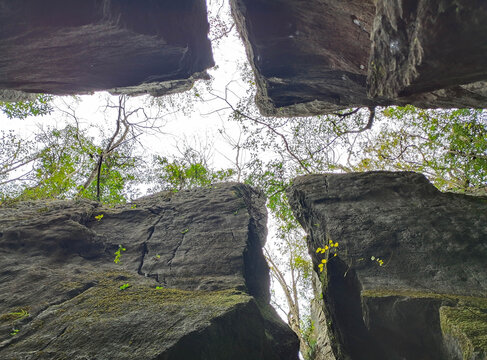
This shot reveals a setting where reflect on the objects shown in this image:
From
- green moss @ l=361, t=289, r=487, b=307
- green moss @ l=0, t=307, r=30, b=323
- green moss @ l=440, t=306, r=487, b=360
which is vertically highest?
green moss @ l=0, t=307, r=30, b=323

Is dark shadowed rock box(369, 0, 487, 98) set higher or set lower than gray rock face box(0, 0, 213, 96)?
lower

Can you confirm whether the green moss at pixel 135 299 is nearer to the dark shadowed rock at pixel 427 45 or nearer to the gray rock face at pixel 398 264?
the gray rock face at pixel 398 264

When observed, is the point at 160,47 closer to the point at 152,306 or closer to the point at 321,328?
the point at 152,306

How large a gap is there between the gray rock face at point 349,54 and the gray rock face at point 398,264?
107 inches

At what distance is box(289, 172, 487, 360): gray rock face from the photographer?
5391 mm

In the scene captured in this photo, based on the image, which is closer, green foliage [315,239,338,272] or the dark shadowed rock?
the dark shadowed rock

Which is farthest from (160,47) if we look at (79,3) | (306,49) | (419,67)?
(419,67)

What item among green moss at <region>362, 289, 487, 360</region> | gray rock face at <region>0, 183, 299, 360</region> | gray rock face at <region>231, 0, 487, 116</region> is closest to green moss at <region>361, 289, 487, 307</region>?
green moss at <region>362, 289, 487, 360</region>

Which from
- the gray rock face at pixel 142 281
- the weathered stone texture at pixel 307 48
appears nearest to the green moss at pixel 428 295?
the gray rock face at pixel 142 281

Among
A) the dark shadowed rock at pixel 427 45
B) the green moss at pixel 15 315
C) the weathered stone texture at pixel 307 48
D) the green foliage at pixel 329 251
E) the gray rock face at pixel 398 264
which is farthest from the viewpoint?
the weathered stone texture at pixel 307 48

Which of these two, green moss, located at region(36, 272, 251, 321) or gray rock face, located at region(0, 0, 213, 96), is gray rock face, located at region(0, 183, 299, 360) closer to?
green moss, located at region(36, 272, 251, 321)

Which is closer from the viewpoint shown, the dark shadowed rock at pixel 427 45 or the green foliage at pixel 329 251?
the dark shadowed rock at pixel 427 45

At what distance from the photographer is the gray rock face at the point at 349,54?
4.69m

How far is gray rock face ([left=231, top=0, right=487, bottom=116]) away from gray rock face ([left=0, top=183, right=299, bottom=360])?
4.14 meters
